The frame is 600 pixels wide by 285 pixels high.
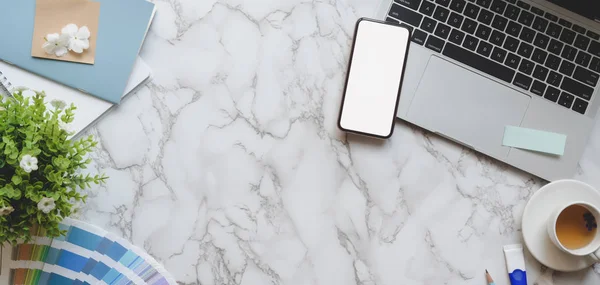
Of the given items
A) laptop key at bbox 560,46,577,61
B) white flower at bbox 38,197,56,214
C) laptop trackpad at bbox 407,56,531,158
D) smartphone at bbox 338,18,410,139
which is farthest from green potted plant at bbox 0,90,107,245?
laptop key at bbox 560,46,577,61

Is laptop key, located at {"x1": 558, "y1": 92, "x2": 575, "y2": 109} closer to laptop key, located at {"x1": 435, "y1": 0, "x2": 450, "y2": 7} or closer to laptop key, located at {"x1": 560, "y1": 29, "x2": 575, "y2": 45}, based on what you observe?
laptop key, located at {"x1": 560, "y1": 29, "x2": 575, "y2": 45}

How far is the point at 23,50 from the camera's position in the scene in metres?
0.84

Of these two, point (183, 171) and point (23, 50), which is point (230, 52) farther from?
point (23, 50)

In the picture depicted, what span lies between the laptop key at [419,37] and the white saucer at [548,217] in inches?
11.0

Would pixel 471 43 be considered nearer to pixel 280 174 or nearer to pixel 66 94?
pixel 280 174

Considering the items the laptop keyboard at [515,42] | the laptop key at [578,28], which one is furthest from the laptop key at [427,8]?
the laptop key at [578,28]

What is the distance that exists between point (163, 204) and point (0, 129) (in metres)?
0.24

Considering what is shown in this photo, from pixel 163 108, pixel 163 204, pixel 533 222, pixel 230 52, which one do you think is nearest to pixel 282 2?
pixel 230 52

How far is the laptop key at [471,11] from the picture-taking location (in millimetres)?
861

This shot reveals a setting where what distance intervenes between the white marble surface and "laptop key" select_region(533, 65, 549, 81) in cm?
12

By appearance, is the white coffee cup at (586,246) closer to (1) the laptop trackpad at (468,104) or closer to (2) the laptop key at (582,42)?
(1) the laptop trackpad at (468,104)

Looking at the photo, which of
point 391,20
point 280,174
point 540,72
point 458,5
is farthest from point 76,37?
point 540,72

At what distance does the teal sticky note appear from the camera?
2.79ft

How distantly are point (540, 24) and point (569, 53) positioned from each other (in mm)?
60
